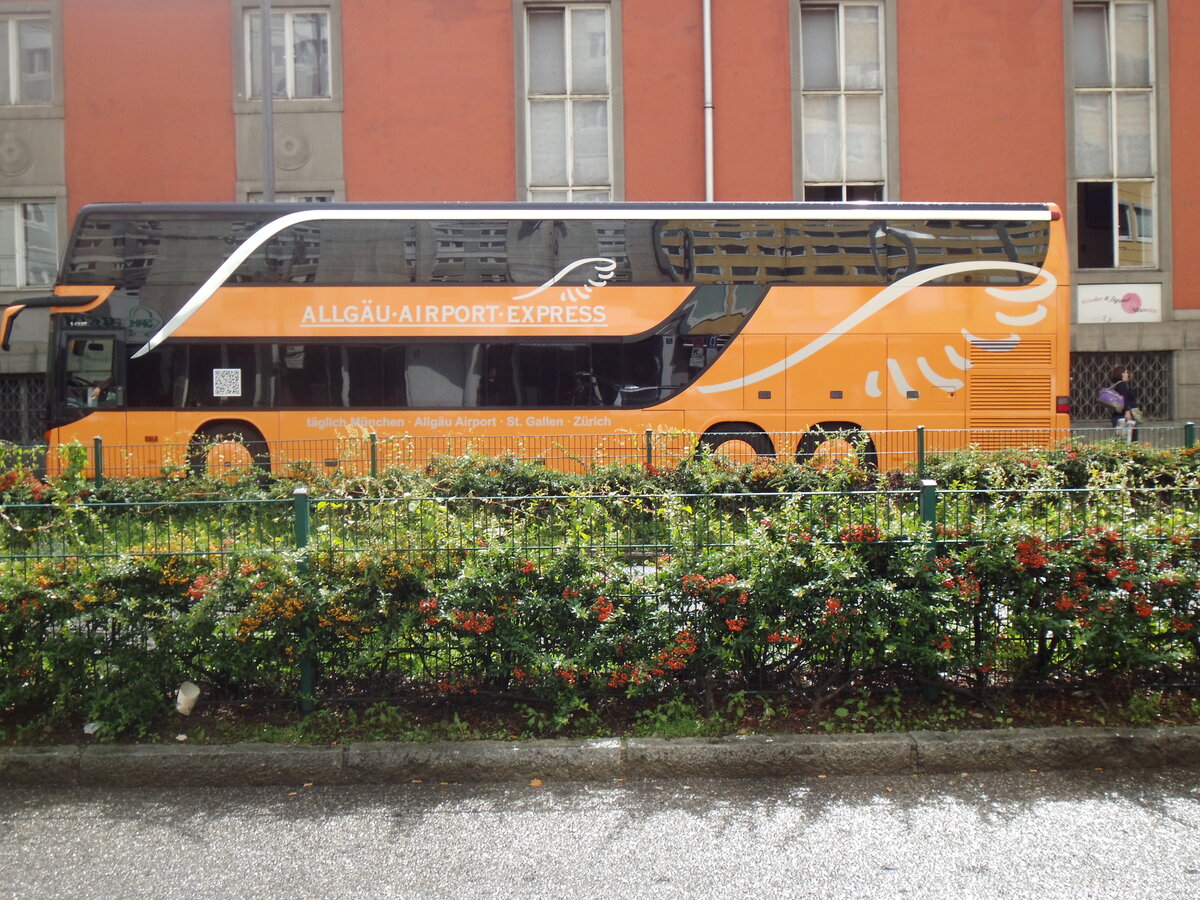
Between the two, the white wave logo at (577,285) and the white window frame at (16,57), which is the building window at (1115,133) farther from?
the white window frame at (16,57)

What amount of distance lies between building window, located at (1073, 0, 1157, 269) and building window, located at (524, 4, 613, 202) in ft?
32.3

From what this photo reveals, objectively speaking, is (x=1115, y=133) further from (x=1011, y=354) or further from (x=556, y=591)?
(x=556, y=591)

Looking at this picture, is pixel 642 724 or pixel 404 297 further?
pixel 404 297

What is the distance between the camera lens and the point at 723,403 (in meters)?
14.7

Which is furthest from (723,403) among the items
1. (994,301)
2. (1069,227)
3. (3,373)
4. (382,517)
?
(3,373)

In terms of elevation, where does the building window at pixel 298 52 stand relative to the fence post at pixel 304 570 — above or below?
above

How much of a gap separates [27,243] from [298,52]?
22.4 ft

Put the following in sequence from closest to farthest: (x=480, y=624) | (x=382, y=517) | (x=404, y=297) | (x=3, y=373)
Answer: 1. (x=480, y=624)
2. (x=382, y=517)
3. (x=404, y=297)
4. (x=3, y=373)

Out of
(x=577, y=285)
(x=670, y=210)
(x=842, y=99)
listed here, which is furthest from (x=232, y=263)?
(x=842, y=99)

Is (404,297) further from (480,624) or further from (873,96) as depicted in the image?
(873,96)

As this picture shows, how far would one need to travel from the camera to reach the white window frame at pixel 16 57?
21.4 m

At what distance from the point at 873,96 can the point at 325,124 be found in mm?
11277

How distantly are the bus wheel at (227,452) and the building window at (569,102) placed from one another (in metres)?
9.25

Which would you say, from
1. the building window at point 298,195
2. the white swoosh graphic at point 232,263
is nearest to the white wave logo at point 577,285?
the white swoosh graphic at point 232,263
